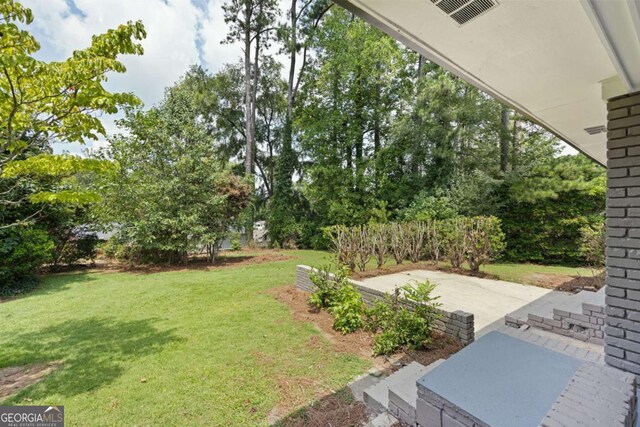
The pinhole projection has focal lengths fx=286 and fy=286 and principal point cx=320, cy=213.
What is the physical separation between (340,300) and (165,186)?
26.6 feet

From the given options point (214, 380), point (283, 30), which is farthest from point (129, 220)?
point (283, 30)

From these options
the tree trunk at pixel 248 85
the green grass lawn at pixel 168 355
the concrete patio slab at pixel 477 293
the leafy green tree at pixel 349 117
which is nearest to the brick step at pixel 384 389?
the green grass lawn at pixel 168 355

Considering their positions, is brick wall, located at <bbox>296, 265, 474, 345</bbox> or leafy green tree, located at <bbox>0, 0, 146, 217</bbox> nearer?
leafy green tree, located at <bbox>0, 0, 146, 217</bbox>

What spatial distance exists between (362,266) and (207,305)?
3.87 meters

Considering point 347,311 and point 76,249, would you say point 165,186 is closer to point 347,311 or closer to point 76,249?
point 76,249

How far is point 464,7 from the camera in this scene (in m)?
1.54

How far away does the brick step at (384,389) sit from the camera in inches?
102

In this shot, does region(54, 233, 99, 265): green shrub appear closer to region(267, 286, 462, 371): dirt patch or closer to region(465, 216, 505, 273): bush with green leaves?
region(267, 286, 462, 371): dirt patch

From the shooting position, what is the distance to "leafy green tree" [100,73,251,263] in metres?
10.1

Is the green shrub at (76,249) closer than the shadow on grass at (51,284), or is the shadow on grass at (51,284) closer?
the shadow on grass at (51,284)

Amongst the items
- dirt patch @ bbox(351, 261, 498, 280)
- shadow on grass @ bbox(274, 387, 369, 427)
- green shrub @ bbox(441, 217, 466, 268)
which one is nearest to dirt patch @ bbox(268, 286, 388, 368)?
shadow on grass @ bbox(274, 387, 369, 427)

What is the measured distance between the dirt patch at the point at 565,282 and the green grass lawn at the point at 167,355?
17.2 feet

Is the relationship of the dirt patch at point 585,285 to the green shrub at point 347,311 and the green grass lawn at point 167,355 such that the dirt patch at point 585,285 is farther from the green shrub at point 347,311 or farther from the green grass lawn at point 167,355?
the green grass lawn at point 167,355

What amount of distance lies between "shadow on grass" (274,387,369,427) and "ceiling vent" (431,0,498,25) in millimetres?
3060
